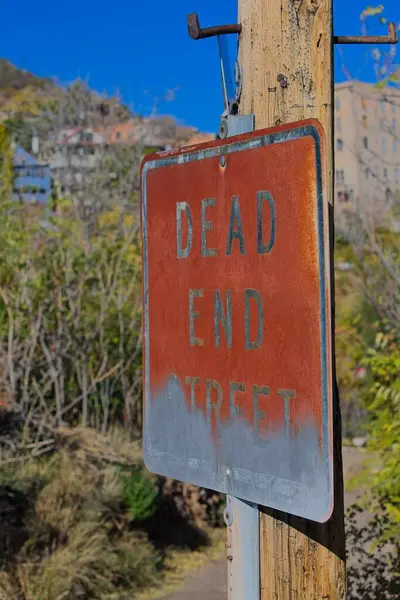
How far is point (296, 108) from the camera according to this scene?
1.78 meters

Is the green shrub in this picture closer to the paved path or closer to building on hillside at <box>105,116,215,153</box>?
the paved path

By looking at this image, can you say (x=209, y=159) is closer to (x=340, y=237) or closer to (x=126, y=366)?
(x=126, y=366)

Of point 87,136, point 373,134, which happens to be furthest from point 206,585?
point 87,136

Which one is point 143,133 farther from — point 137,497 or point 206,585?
point 206,585

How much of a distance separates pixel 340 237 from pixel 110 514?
16.8 feet

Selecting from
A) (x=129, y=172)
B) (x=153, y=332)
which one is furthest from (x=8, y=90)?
(x=153, y=332)

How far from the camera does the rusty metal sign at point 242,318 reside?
1415mm

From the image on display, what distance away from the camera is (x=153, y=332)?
186 cm

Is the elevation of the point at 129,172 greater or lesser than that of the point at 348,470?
greater

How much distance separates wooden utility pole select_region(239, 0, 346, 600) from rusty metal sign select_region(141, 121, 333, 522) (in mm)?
217

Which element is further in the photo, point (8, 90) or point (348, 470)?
point (8, 90)

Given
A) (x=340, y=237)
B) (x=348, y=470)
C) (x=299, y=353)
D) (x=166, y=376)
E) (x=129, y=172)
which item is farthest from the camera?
(x=129, y=172)

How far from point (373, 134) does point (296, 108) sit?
7.00 metres

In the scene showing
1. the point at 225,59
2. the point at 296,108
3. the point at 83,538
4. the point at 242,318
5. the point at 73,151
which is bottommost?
the point at 83,538
